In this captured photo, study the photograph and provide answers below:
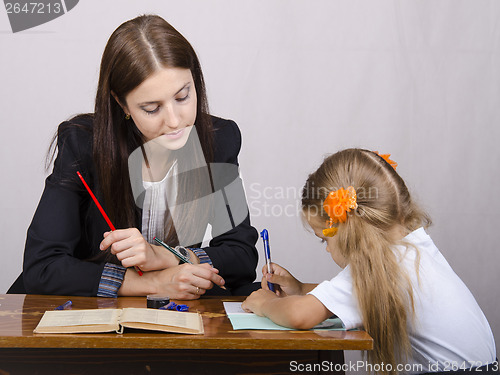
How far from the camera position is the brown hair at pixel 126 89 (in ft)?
5.90

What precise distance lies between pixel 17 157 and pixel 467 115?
197cm

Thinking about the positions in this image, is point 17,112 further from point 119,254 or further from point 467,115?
point 467,115

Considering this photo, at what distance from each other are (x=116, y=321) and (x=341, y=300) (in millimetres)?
463

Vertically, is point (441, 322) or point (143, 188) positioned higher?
point (143, 188)

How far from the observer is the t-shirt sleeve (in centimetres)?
137

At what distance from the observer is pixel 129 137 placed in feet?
6.43

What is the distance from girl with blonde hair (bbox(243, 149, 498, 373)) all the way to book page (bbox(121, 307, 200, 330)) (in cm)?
17

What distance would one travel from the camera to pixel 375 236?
1.50 metres

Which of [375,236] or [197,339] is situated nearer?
[197,339]

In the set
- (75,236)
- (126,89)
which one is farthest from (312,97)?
(75,236)

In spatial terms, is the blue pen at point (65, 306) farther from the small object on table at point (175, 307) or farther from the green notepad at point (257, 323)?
the green notepad at point (257, 323)

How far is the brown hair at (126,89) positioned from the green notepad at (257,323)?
590 mm

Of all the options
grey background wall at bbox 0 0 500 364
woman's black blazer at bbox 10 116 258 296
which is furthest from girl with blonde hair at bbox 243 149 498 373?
grey background wall at bbox 0 0 500 364

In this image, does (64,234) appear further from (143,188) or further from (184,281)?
(184,281)
